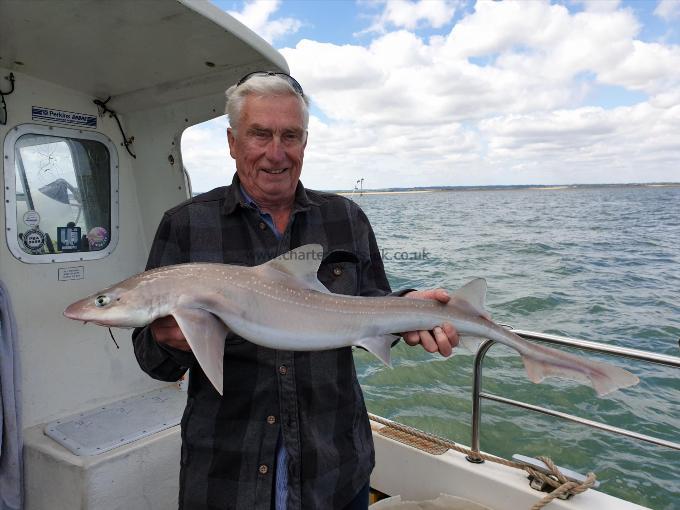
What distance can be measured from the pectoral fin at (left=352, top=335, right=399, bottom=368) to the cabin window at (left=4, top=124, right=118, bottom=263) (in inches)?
109

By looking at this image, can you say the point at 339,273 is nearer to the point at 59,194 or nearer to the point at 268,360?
the point at 268,360

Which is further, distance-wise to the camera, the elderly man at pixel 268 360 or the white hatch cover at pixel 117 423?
the white hatch cover at pixel 117 423

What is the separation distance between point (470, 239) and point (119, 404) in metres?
25.6

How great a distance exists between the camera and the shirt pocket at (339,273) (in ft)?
7.77

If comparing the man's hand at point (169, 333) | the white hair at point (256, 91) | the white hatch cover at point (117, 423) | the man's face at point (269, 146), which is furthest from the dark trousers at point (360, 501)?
the white hatch cover at point (117, 423)

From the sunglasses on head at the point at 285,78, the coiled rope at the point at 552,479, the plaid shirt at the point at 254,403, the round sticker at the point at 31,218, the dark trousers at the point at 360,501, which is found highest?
the sunglasses on head at the point at 285,78

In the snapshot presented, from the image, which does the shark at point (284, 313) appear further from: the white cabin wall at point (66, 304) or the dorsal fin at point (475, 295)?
the white cabin wall at point (66, 304)

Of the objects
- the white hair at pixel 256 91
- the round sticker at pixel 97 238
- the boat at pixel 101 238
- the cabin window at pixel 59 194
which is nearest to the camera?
the white hair at pixel 256 91

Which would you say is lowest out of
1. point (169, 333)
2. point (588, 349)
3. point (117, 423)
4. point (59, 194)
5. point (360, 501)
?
point (117, 423)

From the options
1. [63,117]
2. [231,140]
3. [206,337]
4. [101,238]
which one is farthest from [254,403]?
[63,117]

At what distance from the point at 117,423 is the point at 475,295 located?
9.29 feet

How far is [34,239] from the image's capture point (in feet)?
12.0

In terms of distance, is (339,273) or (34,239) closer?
(339,273)

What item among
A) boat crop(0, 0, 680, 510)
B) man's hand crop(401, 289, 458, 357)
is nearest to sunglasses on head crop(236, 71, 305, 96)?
boat crop(0, 0, 680, 510)
